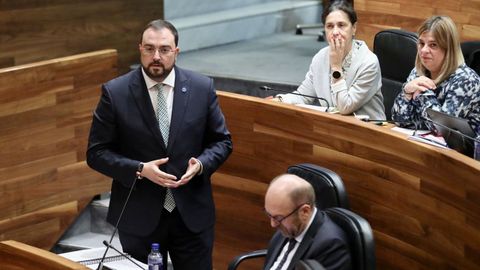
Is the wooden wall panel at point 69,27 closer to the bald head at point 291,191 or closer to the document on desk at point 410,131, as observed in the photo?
the document on desk at point 410,131

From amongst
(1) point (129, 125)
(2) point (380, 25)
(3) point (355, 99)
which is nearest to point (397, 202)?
(3) point (355, 99)

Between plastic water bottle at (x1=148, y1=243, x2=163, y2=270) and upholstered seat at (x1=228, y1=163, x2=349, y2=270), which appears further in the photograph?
upholstered seat at (x1=228, y1=163, x2=349, y2=270)

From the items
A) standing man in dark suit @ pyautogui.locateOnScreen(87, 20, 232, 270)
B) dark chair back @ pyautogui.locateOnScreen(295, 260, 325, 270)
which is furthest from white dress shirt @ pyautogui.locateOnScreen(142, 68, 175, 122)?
dark chair back @ pyautogui.locateOnScreen(295, 260, 325, 270)

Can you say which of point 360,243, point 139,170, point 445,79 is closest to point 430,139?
point 445,79

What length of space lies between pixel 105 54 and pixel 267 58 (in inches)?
33.2

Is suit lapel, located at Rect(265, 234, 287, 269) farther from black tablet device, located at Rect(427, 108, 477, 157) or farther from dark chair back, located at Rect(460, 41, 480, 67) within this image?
dark chair back, located at Rect(460, 41, 480, 67)

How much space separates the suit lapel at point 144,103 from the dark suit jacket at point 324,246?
0.39m

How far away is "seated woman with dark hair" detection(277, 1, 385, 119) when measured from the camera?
234cm

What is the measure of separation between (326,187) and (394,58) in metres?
0.67

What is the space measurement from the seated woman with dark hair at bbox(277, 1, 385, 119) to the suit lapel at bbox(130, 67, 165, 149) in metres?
0.49

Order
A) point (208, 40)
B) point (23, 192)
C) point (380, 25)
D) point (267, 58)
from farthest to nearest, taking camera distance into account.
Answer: point (208, 40), point (267, 58), point (380, 25), point (23, 192)

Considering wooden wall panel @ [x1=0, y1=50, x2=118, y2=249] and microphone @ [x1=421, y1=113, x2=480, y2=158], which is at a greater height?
microphone @ [x1=421, y1=113, x2=480, y2=158]

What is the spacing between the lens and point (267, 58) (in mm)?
3625

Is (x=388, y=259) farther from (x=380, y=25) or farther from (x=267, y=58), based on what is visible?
(x=267, y=58)
